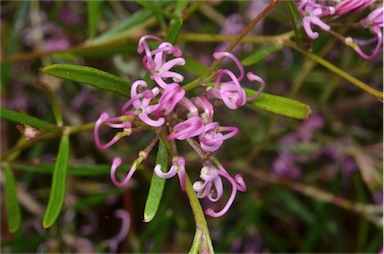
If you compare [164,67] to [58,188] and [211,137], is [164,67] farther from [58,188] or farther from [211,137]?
[58,188]

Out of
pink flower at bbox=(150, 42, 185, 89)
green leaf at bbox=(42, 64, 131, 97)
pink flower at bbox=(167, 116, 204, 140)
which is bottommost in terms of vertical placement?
pink flower at bbox=(167, 116, 204, 140)

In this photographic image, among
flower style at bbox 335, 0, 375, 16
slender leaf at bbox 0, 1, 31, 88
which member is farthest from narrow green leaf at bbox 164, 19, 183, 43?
slender leaf at bbox 0, 1, 31, 88

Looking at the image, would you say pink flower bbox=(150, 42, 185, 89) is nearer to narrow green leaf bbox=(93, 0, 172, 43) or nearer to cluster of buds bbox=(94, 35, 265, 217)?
cluster of buds bbox=(94, 35, 265, 217)

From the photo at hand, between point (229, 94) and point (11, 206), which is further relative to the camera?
point (11, 206)

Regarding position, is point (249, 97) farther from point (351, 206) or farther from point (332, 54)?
point (332, 54)

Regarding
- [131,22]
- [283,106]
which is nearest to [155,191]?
[283,106]
